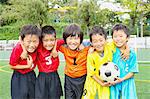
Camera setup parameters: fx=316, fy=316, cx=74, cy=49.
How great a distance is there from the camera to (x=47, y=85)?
3.88 m

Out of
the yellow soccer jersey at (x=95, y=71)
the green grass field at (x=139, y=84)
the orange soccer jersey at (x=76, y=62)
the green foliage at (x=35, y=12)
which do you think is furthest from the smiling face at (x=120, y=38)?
the green foliage at (x=35, y=12)

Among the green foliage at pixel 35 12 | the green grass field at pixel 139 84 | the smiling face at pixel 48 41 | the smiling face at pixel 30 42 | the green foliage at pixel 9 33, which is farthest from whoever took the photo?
the green foliage at pixel 9 33

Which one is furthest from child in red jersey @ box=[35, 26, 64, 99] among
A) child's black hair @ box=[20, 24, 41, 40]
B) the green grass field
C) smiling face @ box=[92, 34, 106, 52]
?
the green grass field

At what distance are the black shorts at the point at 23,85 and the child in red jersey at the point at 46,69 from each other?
2.6 inches

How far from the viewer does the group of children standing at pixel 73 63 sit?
379 centimetres

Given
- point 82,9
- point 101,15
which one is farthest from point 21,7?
point 101,15

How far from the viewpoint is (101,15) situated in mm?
23375

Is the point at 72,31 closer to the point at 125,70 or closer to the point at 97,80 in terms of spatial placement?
the point at 97,80

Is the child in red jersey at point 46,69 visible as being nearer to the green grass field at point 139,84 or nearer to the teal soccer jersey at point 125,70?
the teal soccer jersey at point 125,70

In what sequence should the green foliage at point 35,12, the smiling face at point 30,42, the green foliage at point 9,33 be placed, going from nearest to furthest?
the smiling face at point 30,42, the green foliage at point 35,12, the green foliage at point 9,33

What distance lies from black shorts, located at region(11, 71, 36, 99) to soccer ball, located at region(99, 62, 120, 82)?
0.85m

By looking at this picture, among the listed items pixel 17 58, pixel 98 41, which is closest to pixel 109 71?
pixel 98 41

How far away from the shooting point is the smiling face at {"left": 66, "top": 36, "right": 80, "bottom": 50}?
3863 millimetres

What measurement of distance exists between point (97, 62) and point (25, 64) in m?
0.87
